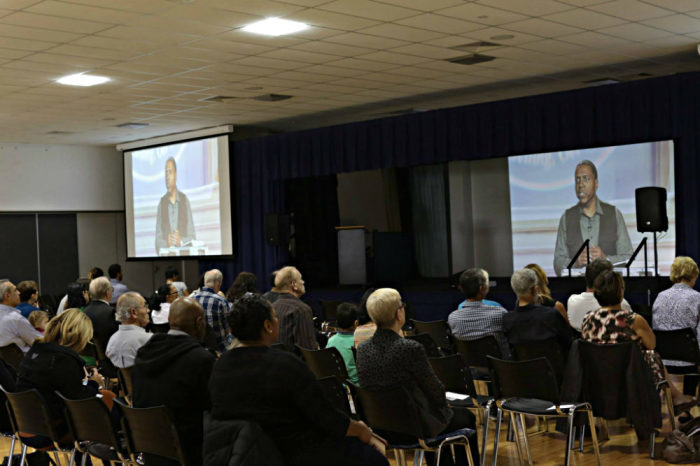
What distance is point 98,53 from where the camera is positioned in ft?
28.8

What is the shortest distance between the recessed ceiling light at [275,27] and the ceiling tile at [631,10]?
2.81 meters

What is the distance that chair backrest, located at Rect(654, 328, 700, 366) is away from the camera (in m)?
5.72

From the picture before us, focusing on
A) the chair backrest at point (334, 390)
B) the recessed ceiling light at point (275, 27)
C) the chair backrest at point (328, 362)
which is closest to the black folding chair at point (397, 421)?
the chair backrest at point (334, 390)

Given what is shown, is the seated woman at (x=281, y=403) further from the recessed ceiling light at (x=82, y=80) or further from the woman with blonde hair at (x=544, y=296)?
the recessed ceiling light at (x=82, y=80)

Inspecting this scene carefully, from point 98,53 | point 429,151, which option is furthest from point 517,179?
point 98,53

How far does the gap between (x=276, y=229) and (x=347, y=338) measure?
8.57 metres

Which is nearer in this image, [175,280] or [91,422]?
[91,422]

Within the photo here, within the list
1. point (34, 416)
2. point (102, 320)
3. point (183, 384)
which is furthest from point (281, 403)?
point (102, 320)

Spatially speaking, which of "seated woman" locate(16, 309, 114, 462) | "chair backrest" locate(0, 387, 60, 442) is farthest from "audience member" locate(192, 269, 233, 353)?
"chair backrest" locate(0, 387, 60, 442)

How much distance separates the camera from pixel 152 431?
3.79 meters

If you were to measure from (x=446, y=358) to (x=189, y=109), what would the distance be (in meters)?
8.80

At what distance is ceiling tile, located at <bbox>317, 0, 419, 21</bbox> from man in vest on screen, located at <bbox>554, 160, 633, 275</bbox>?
5145mm

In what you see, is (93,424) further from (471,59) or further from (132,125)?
(132,125)

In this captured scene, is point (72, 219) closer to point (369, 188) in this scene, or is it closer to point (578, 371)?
point (369, 188)
